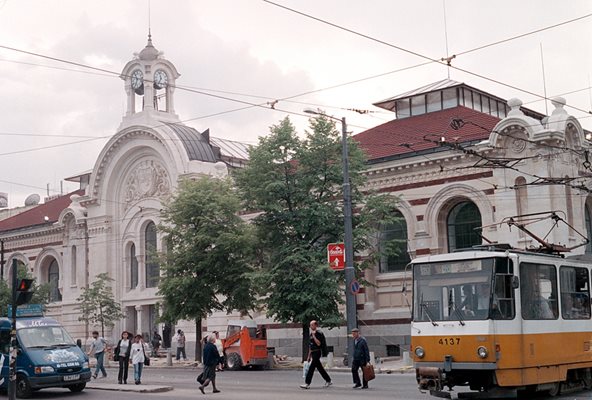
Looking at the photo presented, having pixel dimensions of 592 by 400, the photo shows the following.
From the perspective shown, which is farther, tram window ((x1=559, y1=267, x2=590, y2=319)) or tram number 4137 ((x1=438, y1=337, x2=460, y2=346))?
tram window ((x1=559, y1=267, x2=590, y2=319))

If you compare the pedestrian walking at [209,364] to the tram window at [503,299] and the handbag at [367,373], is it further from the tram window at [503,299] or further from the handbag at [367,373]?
the tram window at [503,299]

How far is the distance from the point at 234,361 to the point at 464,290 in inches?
765

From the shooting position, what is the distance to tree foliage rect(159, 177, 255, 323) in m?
37.0

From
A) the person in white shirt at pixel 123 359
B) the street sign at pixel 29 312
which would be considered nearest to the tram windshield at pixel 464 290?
the person in white shirt at pixel 123 359

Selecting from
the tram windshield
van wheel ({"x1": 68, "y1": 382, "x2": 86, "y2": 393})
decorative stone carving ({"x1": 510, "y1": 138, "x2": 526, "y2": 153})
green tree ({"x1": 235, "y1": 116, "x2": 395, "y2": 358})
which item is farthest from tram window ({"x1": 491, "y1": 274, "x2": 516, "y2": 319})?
decorative stone carving ({"x1": 510, "y1": 138, "x2": 526, "y2": 153})

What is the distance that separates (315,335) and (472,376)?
5.93m

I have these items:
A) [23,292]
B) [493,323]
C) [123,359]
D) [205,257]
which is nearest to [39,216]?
[205,257]

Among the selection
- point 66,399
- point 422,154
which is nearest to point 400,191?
point 422,154

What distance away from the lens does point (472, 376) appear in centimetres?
1689

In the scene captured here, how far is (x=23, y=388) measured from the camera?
22.1 m

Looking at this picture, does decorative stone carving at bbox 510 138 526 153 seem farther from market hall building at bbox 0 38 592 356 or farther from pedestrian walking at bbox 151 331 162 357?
pedestrian walking at bbox 151 331 162 357

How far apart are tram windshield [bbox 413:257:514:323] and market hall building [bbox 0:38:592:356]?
25.2 feet

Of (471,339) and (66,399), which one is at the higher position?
(471,339)

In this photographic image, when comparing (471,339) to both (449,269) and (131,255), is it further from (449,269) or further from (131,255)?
(131,255)
